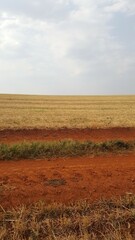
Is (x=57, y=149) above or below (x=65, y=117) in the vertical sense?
below

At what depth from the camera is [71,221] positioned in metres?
6.39

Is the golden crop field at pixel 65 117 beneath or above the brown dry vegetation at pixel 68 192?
above

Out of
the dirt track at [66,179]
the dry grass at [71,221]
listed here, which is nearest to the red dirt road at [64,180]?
the dirt track at [66,179]

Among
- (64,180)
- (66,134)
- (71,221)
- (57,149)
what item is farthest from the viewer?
(66,134)

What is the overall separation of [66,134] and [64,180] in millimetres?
9470

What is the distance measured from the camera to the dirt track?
7.84 meters

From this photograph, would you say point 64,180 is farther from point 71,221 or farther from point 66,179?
point 71,221

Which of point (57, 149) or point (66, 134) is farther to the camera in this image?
point (66, 134)

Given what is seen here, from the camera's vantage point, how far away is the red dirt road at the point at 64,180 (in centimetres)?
783

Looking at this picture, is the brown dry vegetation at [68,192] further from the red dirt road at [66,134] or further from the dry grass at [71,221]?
the red dirt road at [66,134]

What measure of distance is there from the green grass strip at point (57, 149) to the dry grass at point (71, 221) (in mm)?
5811

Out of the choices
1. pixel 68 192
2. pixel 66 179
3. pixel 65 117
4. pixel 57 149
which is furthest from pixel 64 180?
pixel 65 117

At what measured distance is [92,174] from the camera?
958 cm

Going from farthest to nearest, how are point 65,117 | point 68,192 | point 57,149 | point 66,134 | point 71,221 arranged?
1. point 65,117
2. point 66,134
3. point 57,149
4. point 68,192
5. point 71,221
